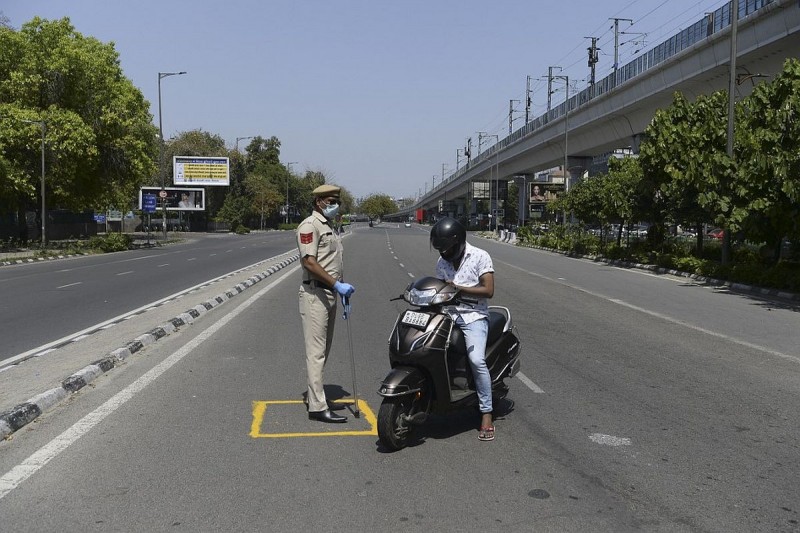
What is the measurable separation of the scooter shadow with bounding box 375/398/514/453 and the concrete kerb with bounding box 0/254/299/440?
296cm

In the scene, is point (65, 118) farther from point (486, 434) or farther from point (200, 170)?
point (200, 170)

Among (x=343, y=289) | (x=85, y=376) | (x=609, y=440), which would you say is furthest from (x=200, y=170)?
(x=609, y=440)

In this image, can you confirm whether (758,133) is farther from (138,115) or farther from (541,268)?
(138,115)

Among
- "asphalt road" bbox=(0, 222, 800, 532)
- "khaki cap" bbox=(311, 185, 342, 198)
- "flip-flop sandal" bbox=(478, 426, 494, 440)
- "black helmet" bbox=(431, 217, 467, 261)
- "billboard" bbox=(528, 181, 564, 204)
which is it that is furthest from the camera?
"billboard" bbox=(528, 181, 564, 204)

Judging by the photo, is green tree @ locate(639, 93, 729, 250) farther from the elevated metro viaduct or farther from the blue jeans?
the blue jeans

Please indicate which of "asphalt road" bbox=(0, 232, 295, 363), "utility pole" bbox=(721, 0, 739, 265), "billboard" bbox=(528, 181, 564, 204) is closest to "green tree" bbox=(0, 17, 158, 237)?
"asphalt road" bbox=(0, 232, 295, 363)

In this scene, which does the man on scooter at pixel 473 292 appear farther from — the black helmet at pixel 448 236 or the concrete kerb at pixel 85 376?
the concrete kerb at pixel 85 376

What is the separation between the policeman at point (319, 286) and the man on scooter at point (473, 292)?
955 mm

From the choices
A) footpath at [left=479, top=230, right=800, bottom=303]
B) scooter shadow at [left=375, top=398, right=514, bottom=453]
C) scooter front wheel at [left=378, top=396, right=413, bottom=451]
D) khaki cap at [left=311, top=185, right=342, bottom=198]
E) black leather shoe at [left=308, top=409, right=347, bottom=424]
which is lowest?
footpath at [left=479, top=230, right=800, bottom=303]

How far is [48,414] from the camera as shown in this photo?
637 cm

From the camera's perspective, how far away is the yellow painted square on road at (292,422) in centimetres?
579

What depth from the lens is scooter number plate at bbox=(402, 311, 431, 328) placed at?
522cm

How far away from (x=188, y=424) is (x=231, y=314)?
7.31 m

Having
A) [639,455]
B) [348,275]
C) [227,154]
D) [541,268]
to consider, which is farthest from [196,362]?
[227,154]
